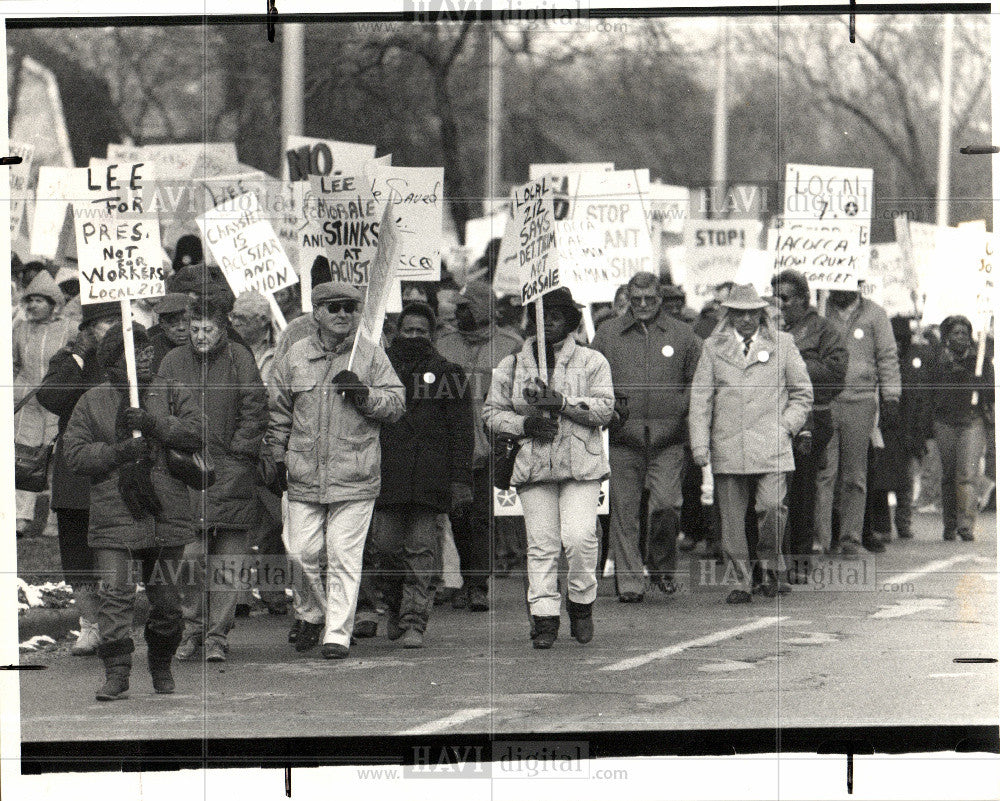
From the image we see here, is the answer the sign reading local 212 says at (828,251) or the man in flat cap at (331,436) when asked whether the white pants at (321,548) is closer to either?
the man in flat cap at (331,436)

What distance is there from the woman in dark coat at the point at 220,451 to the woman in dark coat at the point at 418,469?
671 mm

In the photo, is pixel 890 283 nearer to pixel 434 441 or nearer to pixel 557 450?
pixel 557 450

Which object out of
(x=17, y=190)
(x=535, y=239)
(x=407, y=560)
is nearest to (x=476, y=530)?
(x=407, y=560)

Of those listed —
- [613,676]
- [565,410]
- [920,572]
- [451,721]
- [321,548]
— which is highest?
[565,410]

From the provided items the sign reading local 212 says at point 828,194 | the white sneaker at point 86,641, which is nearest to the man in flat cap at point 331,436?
the white sneaker at point 86,641

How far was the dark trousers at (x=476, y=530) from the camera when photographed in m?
9.88

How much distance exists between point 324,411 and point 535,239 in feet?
4.34

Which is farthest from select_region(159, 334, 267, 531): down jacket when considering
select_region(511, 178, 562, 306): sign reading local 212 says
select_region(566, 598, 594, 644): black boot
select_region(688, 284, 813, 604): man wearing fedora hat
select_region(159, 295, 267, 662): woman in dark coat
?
select_region(688, 284, 813, 604): man wearing fedora hat

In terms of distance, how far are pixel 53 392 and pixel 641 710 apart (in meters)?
3.06

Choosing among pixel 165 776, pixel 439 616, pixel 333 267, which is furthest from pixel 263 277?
pixel 165 776

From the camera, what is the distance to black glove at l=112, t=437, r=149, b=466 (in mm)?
8695

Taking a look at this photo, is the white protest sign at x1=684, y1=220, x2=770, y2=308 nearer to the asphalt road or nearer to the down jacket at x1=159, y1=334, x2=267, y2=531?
the asphalt road

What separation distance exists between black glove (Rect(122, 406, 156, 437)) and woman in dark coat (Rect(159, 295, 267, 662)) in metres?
0.25

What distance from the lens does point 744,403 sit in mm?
10062
